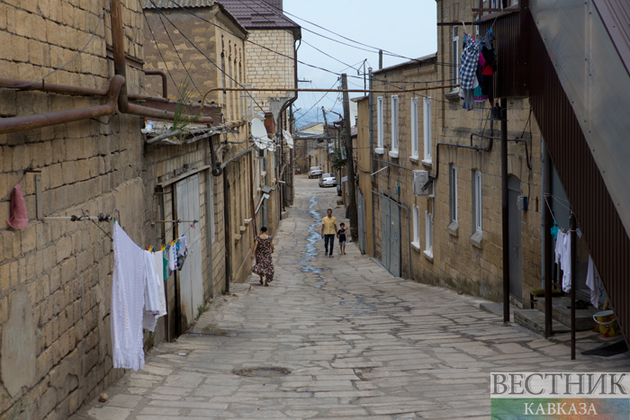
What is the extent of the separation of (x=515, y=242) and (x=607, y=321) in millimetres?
4034

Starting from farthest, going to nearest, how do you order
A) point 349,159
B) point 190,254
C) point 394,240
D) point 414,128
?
1. point 349,159
2. point 394,240
3. point 414,128
4. point 190,254

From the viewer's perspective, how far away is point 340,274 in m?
21.6

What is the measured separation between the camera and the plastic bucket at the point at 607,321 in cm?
822

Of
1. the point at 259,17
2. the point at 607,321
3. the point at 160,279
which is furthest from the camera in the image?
the point at 259,17

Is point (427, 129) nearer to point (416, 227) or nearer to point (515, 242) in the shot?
point (416, 227)

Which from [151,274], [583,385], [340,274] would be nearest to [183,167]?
[151,274]

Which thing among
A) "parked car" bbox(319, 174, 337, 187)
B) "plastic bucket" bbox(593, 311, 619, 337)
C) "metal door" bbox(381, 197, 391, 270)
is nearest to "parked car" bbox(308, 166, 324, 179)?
"parked car" bbox(319, 174, 337, 187)

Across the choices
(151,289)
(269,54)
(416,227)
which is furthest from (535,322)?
(269,54)

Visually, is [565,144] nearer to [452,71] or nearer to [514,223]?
[514,223]

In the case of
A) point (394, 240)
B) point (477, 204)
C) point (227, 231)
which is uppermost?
point (477, 204)

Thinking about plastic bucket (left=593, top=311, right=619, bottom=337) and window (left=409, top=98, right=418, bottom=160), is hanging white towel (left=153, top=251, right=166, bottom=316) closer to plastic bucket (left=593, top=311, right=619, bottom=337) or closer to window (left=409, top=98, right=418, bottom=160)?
plastic bucket (left=593, top=311, right=619, bottom=337)

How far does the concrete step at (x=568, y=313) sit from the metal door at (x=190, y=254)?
5738 millimetres

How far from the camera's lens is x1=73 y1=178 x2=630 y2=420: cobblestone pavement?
6457 millimetres

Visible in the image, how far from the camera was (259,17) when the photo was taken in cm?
3478
